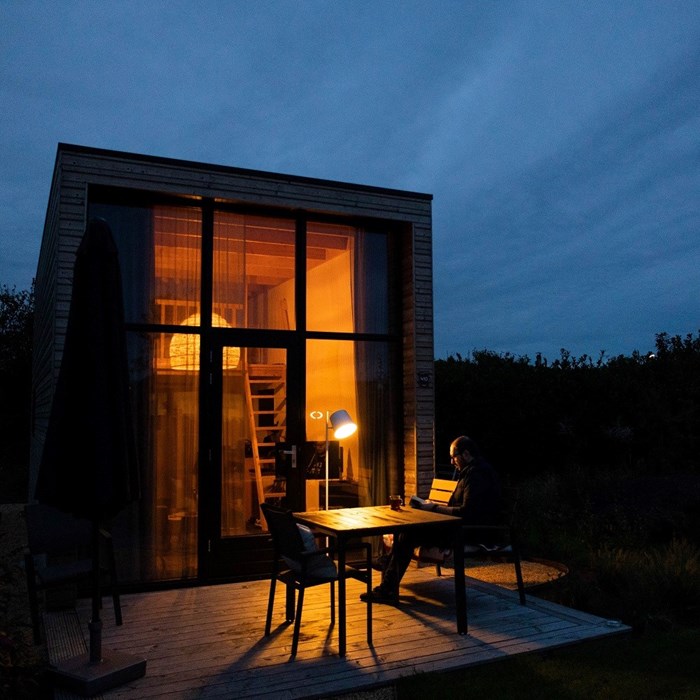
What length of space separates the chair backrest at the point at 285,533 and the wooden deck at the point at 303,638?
577mm

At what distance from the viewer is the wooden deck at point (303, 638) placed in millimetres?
3918

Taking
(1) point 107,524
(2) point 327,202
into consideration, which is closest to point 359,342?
(2) point 327,202

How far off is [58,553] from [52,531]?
199mm

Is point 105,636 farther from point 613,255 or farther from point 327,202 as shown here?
point 613,255

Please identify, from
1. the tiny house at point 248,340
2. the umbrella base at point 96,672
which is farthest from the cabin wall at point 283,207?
the umbrella base at point 96,672

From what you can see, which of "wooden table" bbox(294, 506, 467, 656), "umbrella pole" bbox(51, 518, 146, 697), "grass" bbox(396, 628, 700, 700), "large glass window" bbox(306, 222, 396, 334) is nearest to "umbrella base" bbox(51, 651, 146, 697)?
"umbrella pole" bbox(51, 518, 146, 697)

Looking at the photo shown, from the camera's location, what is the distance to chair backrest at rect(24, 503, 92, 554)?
17.1ft

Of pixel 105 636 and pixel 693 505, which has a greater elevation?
pixel 693 505

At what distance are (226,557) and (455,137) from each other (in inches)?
1707

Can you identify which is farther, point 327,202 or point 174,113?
point 174,113

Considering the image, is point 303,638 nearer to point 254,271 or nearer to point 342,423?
point 342,423

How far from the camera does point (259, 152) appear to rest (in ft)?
260

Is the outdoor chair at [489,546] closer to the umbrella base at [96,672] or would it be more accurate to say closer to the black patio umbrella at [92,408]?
the umbrella base at [96,672]

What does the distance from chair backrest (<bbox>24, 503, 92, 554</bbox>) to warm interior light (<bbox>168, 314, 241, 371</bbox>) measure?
1583 mm
